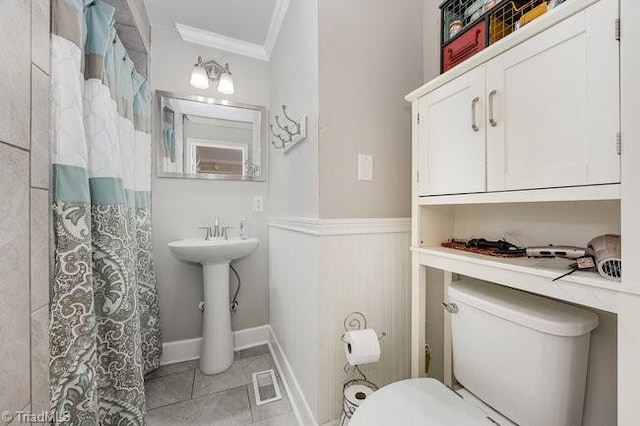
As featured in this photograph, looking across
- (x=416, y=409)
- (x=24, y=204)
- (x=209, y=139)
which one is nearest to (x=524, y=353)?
(x=416, y=409)

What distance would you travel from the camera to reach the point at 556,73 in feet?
2.06

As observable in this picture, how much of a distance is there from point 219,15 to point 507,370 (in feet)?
7.79

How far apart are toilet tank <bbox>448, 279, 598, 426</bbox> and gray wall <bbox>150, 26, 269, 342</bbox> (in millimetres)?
1511

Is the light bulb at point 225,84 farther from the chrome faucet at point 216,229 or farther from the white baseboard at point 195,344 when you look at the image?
the white baseboard at point 195,344

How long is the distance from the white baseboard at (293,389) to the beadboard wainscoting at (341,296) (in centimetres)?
2

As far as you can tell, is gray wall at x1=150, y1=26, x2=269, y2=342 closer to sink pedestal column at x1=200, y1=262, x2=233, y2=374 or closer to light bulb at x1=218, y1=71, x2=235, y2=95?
light bulb at x1=218, y1=71, x2=235, y2=95

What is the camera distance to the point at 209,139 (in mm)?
1868

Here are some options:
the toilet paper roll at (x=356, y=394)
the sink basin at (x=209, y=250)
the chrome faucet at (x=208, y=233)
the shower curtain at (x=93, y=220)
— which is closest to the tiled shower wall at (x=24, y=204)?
the shower curtain at (x=93, y=220)

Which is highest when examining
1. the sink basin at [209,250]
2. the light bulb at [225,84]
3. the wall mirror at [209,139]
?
the light bulb at [225,84]

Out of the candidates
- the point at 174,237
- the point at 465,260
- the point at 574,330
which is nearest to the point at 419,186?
the point at 465,260

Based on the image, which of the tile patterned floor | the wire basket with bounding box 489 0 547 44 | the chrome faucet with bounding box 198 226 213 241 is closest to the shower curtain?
the tile patterned floor

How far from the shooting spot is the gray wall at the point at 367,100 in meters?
1.08

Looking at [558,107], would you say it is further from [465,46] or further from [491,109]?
[465,46]

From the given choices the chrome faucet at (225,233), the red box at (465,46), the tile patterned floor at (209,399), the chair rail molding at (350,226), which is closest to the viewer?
the red box at (465,46)
